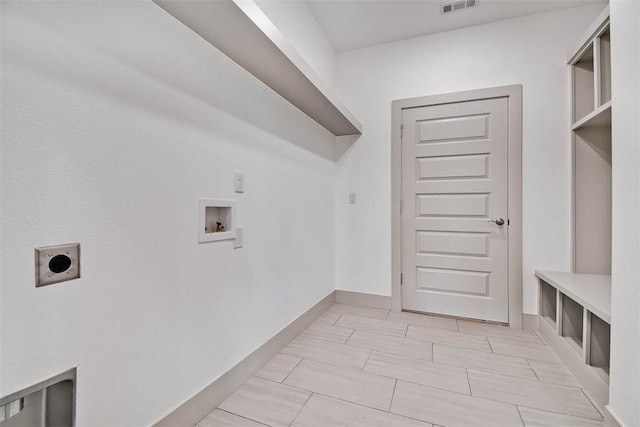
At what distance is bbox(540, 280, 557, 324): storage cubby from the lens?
2438 millimetres

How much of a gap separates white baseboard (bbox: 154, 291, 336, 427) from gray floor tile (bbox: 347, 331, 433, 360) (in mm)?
498

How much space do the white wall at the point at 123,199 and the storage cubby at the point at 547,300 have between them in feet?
7.89

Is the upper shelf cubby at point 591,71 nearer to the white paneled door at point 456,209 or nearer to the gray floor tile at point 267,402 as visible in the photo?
the white paneled door at point 456,209

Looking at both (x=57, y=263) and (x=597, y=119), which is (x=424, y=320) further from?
(x=57, y=263)

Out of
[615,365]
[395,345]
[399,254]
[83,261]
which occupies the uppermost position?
[83,261]

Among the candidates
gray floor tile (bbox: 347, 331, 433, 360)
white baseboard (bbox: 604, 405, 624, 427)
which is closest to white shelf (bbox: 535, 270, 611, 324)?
white baseboard (bbox: 604, 405, 624, 427)

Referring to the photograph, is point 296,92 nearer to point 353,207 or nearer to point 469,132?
point 353,207

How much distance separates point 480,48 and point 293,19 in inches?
69.5

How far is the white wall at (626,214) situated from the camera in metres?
1.11

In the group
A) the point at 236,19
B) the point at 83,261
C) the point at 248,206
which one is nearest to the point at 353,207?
the point at 248,206

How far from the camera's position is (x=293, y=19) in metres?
2.33

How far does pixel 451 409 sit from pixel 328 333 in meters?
1.10

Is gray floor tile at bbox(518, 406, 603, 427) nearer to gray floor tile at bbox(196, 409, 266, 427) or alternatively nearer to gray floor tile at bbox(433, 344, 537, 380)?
gray floor tile at bbox(433, 344, 537, 380)

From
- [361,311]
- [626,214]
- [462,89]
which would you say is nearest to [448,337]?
[361,311]
